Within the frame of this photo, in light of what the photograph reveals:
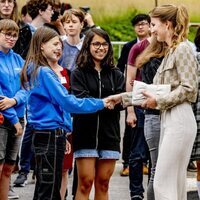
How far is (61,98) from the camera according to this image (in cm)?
870

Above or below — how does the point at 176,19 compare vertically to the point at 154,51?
above

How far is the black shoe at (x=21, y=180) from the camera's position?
11312 mm

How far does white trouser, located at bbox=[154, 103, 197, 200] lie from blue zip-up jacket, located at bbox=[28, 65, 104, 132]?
2.75 ft

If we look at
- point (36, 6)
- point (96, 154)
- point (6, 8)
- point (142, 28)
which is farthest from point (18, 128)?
point (142, 28)

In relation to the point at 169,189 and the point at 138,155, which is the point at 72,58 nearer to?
the point at 138,155

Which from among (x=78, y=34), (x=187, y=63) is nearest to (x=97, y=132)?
(x=187, y=63)

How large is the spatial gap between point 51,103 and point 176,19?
142cm

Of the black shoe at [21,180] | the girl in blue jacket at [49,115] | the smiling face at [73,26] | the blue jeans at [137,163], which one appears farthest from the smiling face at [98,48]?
the black shoe at [21,180]

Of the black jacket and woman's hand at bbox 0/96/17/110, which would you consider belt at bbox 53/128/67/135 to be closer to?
the black jacket

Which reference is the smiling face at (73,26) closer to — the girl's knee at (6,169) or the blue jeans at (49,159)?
the girl's knee at (6,169)

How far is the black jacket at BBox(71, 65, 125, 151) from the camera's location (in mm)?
9047

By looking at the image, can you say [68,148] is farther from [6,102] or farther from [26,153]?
[26,153]

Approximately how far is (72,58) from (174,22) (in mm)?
2546

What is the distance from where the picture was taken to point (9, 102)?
9508mm
